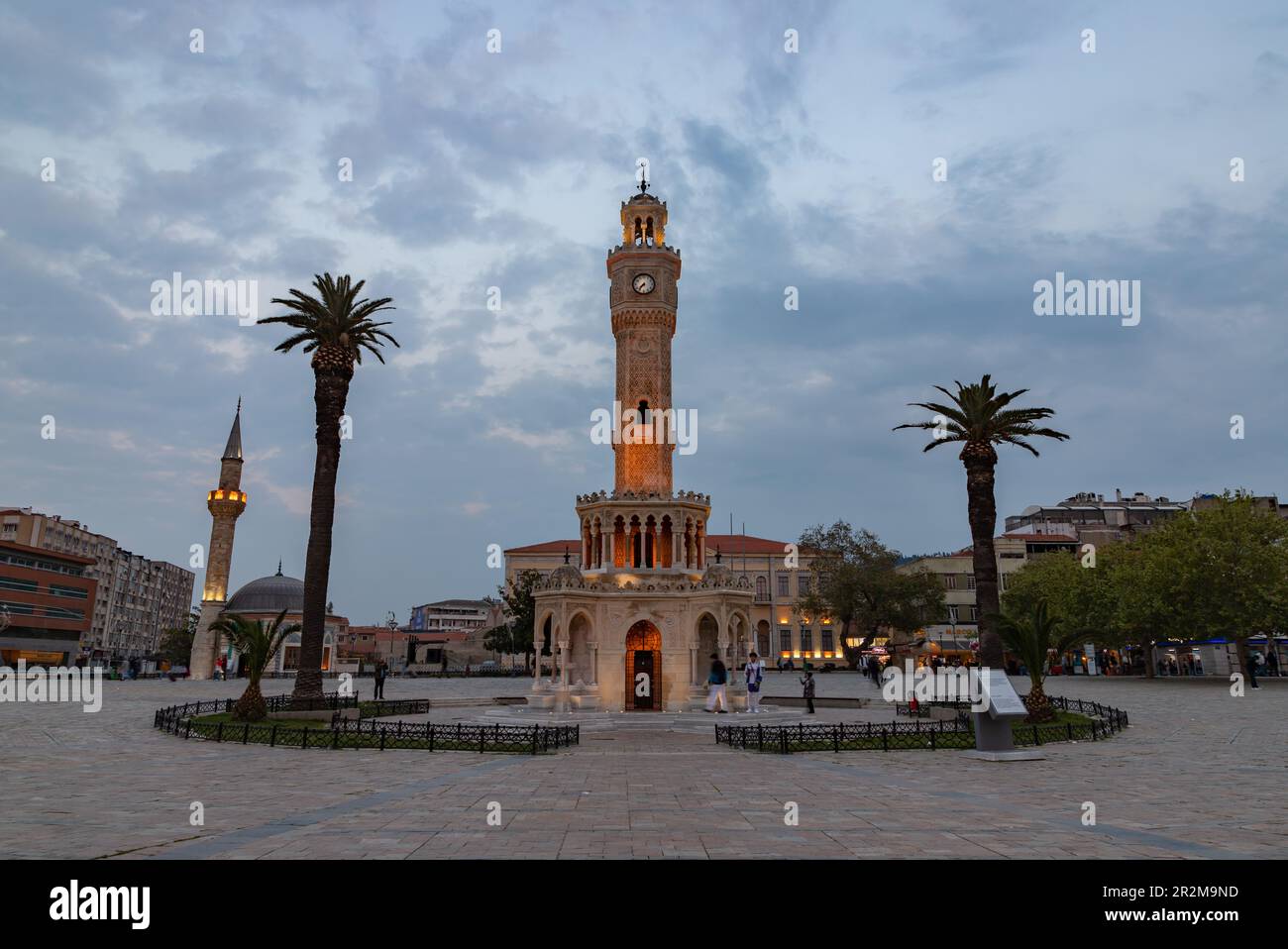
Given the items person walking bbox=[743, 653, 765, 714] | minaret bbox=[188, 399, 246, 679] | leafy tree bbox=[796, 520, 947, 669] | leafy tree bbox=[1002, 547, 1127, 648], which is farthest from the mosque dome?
leafy tree bbox=[1002, 547, 1127, 648]

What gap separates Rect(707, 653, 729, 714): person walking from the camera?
108 ft

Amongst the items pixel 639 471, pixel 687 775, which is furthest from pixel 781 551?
pixel 687 775

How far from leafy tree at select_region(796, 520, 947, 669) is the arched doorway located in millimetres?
40285

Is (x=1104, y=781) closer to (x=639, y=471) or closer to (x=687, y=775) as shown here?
(x=687, y=775)

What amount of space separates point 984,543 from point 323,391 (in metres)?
25.6

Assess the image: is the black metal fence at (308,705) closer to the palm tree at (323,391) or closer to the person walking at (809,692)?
the palm tree at (323,391)

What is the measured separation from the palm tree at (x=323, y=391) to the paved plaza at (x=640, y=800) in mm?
7808

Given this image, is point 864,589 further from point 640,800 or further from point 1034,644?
point 640,800

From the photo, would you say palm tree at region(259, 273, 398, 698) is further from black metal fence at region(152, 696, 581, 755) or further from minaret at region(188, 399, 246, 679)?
minaret at region(188, 399, 246, 679)

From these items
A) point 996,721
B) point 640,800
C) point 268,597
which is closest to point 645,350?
point 996,721

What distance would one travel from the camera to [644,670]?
38.0 m
